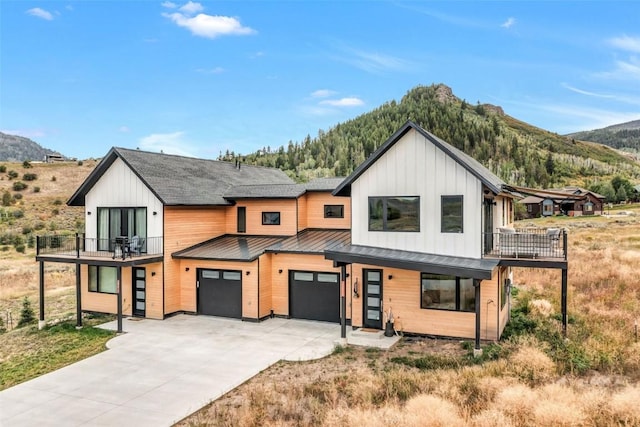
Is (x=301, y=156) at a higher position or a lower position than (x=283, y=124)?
lower

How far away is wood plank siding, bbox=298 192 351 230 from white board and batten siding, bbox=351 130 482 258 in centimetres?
413

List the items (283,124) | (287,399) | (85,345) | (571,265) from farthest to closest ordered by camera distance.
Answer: (283,124) → (571,265) → (85,345) → (287,399)

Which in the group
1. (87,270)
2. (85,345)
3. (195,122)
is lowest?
(85,345)

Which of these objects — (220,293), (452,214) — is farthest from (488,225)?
(220,293)

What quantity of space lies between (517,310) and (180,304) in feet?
43.3

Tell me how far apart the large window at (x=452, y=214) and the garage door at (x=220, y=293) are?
306 inches

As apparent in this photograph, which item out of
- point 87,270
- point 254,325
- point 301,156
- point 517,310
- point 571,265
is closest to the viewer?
point 254,325

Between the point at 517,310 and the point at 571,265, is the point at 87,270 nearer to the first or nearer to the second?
the point at 517,310

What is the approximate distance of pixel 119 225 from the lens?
59.7ft

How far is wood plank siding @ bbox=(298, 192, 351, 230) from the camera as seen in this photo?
19.3 metres

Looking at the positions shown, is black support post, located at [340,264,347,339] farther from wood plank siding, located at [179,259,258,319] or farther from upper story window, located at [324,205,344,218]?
upper story window, located at [324,205,344,218]

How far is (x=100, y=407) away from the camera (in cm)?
925

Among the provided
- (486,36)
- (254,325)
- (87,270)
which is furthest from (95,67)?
(254,325)

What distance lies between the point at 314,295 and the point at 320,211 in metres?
4.37
